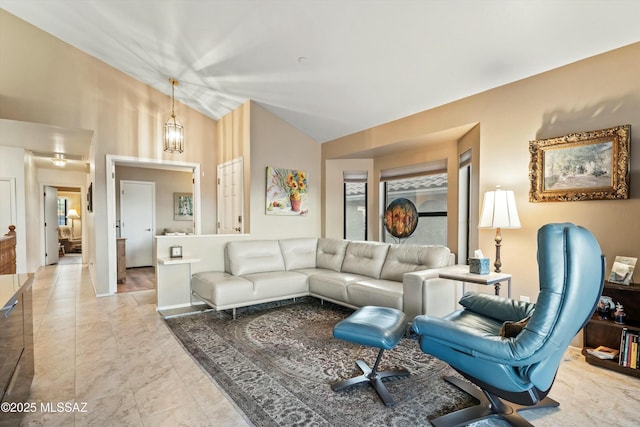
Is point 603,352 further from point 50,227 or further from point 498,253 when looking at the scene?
point 50,227

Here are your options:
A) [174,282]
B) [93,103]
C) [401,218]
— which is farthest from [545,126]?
[93,103]

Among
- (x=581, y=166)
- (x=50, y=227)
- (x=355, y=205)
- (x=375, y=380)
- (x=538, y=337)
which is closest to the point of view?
(x=538, y=337)

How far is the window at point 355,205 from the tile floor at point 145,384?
3.31 meters

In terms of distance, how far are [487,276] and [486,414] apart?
4.03 ft

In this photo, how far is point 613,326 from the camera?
2.53 metres

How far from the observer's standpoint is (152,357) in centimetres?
268

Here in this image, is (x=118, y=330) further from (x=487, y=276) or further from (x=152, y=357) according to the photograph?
(x=487, y=276)

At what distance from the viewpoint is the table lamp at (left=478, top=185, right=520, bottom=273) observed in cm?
290

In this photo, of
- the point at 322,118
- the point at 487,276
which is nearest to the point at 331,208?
the point at 322,118

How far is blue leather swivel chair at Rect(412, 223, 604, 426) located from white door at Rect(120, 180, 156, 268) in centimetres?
712

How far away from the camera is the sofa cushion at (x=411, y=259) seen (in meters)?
3.53

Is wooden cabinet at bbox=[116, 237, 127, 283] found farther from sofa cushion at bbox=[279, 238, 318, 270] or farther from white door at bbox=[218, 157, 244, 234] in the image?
sofa cushion at bbox=[279, 238, 318, 270]

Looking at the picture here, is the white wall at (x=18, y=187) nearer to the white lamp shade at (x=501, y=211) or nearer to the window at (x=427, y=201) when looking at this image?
the window at (x=427, y=201)

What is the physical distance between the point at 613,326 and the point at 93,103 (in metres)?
6.38
